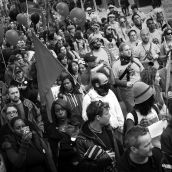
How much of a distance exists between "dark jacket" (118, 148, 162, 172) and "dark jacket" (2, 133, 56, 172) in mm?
1502

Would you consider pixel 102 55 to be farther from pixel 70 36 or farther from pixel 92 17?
pixel 92 17

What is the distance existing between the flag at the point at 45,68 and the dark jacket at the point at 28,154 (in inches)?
46.0

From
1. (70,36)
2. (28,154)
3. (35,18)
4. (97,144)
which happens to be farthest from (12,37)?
(97,144)

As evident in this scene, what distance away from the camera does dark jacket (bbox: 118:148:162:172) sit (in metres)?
4.41

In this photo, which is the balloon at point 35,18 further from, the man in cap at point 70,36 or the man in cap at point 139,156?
the man in cap at point 139,156

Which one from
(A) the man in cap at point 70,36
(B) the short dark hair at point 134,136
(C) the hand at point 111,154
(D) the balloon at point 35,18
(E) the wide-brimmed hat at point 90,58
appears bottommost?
(D) the balloon at point 35,18

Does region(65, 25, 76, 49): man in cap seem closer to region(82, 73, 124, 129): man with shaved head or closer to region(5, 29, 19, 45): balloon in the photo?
region(5, 29, 19, 45): balloon

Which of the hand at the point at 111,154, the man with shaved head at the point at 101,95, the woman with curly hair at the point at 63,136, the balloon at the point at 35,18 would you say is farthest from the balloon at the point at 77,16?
the hand at the point at 111,154

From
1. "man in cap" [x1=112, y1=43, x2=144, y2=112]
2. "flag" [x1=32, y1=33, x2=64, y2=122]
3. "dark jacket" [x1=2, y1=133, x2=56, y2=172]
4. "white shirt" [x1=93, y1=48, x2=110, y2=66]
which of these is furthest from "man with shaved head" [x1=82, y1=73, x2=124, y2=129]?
"white shirt" [x1=93, y1=48, x2=110, y2=66]

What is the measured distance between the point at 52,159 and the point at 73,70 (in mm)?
2514

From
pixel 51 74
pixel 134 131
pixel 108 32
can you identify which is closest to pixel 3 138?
pixel 51 74

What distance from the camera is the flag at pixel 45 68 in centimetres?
669

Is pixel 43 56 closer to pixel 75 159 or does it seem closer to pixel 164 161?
Answer: pixel 75 159

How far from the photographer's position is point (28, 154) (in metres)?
5.71
